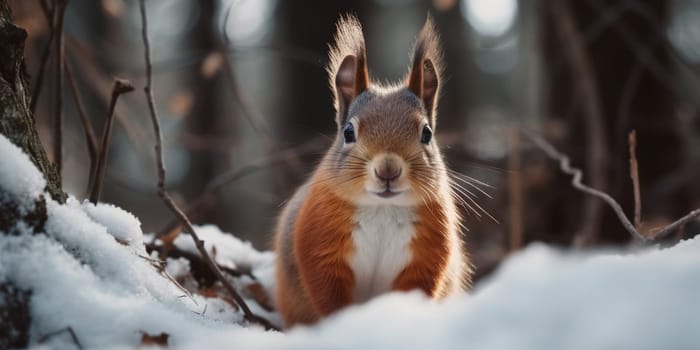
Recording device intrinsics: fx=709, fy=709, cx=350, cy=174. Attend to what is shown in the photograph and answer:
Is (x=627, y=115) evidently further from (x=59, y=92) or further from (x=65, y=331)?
(x=65, y=331)

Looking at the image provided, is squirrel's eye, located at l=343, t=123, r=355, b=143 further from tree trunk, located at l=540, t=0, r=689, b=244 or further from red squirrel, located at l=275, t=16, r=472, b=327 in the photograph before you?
tree trunk, located at l=540, t=0, r=689, b=244

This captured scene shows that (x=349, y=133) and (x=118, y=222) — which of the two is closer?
(x=118, y=222)

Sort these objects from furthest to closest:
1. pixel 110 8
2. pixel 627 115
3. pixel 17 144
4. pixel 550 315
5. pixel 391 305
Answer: pixel 627 115, pixel 110 8, pixel 17 144, pixel 391 305, pixel 550 315

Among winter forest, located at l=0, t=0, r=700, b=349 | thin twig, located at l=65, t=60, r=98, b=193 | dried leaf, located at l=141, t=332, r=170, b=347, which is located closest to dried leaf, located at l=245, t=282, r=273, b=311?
winter forest, located at l=0, t=0, r=700, b=349

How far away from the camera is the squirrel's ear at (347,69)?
1955 mm

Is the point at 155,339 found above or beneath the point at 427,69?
beneath

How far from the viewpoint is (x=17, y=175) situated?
109 centimetres

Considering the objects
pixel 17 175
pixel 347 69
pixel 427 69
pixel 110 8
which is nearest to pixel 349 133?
pixel 347 69

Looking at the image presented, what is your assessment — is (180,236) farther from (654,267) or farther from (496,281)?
(654,267)

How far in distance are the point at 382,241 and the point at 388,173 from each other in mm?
205

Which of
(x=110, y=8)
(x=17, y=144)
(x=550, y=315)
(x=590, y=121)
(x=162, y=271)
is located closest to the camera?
(x=550, y=315)

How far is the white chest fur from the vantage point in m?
1.76

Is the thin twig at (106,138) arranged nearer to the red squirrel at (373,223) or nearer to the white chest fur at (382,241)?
the red squirrel at (373,223)

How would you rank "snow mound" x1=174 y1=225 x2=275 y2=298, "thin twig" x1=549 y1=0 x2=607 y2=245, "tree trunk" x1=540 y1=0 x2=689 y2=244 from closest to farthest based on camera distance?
"snow mound" x1=174 y1=225 x2=275 y2=298 < "thin twig" x1=549 y1=0 x2=607 y2=245 < "tree trunk" x1=540 y1=0 x2=689 y2=244
